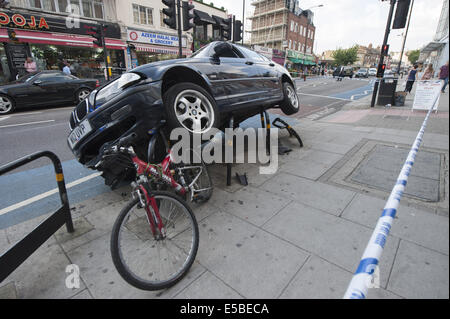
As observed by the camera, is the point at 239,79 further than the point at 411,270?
Yes

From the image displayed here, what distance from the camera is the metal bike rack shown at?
1966 millimetres

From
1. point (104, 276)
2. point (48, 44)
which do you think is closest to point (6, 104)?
point (104, 276)

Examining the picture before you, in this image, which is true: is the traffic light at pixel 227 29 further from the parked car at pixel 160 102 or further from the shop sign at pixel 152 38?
the shop sign at pixel 152 38

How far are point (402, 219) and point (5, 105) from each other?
39.1ft

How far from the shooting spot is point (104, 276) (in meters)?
2.19

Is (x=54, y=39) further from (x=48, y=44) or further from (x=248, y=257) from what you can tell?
(x=248, y=257)

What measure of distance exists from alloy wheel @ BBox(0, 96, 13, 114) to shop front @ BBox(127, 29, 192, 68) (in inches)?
478

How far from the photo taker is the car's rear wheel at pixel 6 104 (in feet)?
28.6

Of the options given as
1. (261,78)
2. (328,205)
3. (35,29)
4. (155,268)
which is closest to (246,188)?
(328,205)

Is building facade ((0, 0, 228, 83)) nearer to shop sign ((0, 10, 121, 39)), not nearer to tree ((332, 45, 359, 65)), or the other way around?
shop sign ((0, 10, 121, 39))

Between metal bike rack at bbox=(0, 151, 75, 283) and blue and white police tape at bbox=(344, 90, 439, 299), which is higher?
blue and white police tape at bbox=(344, 90, 439, 299)

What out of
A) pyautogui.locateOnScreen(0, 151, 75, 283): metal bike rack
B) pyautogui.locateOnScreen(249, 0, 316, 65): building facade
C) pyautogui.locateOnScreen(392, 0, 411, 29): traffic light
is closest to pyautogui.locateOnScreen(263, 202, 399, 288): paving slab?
pyautogui.locateOnScreen(0, 151, 75, 283): metal bike rack

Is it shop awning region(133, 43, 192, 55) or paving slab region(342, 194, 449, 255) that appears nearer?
paving slab region(342, 194, 449, 255)

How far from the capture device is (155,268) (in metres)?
2.25
